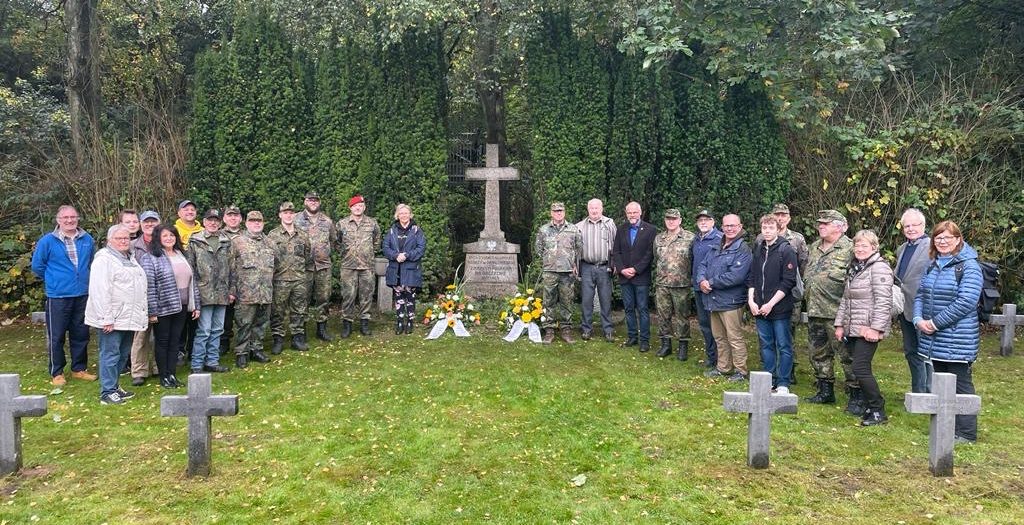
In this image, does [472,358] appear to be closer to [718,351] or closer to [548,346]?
[548,346]

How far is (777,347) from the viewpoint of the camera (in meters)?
6.01

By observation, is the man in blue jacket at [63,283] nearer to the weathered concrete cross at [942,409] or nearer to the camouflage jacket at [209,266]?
the camouflage jacket at [209,266]

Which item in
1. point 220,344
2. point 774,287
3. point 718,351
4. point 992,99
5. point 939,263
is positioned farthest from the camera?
point 992,99

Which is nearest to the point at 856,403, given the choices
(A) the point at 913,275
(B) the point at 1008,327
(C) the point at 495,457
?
(A) the point at 913,275

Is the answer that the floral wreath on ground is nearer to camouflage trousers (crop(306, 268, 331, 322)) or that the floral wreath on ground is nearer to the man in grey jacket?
camouflage trousers (crop(306, 268, 331, 322))

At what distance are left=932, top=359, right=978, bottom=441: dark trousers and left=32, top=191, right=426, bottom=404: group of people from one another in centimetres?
573

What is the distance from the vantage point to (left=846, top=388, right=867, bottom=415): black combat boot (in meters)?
Result: 5.35

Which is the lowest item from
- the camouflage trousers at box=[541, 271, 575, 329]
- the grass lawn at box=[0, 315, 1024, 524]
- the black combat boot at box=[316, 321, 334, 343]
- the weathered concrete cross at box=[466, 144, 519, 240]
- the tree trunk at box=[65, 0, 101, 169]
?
the grass lawn at box=[0, 315, 1024, 524]

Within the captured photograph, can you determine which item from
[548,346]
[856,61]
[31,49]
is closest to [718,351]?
[548,346]

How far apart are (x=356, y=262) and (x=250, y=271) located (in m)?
1.57

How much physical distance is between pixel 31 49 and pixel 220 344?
1227 centimetres

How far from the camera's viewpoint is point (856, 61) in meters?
8.17

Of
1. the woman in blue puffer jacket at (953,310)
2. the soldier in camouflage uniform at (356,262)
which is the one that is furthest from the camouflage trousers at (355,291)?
the woman in blue puffer jacket at (953,310)

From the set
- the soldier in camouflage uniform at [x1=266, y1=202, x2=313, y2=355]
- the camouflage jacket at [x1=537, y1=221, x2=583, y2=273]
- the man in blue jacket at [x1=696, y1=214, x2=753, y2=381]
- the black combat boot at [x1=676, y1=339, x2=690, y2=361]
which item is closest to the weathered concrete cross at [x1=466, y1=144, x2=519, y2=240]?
the camouflage jacket at [x1=537, y1=221, x2=583, y2=273]
